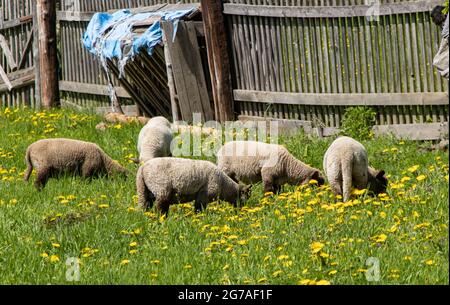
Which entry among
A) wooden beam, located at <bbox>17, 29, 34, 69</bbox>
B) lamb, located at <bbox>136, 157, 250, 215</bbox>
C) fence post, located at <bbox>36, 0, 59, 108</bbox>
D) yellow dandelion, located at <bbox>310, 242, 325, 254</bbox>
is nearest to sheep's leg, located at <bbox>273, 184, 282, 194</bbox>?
lamb, located at <bbox>136, 157, 250, 215</bbox>

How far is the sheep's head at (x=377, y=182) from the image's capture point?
10.1m

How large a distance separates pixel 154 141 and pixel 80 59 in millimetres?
6049

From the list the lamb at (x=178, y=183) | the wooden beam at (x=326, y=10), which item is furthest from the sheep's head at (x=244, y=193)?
the wooden beam at (x=326, y=10)

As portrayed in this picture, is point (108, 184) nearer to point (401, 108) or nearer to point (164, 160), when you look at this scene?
point (164, 160)

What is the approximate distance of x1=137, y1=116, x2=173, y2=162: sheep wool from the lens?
40.1 feet

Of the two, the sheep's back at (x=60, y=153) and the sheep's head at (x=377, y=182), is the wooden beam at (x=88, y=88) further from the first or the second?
the sheep's head at (x=377, y=182)

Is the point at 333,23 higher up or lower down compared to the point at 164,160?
higher up

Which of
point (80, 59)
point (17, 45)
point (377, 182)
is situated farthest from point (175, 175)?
point (17, 45)

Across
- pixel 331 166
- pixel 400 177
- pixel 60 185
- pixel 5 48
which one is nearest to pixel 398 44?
pixel 400 177

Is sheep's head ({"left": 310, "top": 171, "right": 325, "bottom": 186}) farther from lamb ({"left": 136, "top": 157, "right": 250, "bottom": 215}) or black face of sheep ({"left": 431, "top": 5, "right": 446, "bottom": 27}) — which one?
black face of sheep ({"left": 431, "top": 5, "right": 446, "bottom": 27})

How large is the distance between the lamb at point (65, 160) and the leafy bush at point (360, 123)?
3002mm

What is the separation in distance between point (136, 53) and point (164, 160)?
221 inches
